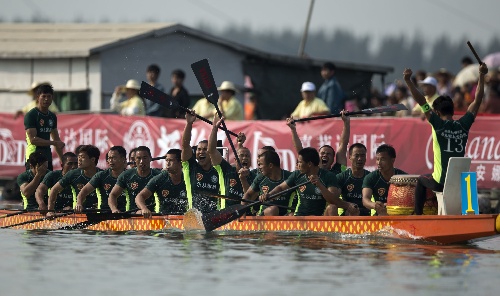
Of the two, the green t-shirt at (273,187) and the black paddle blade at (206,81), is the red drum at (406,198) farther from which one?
the black paddle blade at (206,81)

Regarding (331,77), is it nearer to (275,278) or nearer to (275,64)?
(275,64)

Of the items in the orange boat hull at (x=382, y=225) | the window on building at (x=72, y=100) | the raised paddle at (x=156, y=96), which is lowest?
the orange boat hull at (x=382, y=225)

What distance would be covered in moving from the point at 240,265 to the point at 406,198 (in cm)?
256

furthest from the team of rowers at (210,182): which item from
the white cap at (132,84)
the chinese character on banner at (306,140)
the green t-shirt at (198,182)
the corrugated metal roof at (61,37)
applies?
the corrugated metal roof at (61,37)

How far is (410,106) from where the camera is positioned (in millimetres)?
21922

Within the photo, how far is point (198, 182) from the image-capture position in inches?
612

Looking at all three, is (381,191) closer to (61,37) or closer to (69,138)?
(69,138)

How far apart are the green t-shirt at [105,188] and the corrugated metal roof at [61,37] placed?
831 centimetres

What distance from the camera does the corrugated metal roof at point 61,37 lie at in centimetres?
2492

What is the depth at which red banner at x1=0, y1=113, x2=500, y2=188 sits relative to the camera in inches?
699

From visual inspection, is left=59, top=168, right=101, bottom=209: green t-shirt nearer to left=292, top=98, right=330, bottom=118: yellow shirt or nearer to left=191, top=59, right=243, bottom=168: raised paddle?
left=191, top=59, right=243, bottom=168: raised paddle

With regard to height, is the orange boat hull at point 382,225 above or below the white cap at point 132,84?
below

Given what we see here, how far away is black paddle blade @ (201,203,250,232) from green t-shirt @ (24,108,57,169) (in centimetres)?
360

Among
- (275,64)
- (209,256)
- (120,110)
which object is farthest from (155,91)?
(275,64)
